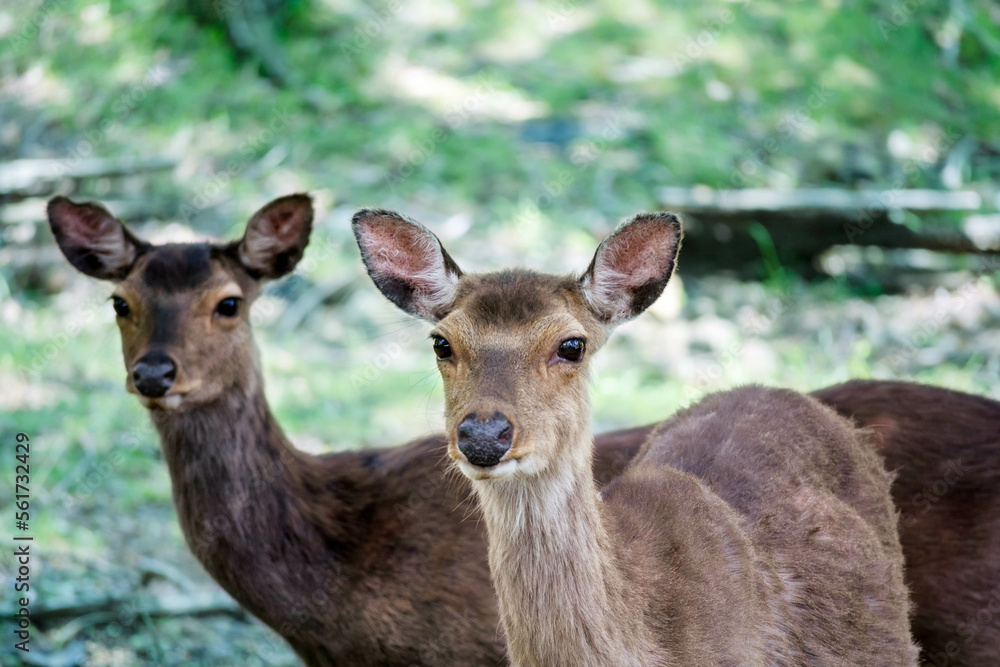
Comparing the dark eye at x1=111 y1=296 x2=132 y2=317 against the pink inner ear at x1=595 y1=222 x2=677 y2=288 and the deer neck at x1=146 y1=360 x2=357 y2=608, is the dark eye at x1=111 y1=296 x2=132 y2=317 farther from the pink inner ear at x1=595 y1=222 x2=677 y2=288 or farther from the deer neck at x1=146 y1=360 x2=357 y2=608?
the pink inner ear at x1=595 y1=222 x2=677 y2=288

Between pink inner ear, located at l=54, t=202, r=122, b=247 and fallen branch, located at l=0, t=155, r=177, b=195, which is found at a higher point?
pink inner ear, located at l=54, t=202, r=122, b=247

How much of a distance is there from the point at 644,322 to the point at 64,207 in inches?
214

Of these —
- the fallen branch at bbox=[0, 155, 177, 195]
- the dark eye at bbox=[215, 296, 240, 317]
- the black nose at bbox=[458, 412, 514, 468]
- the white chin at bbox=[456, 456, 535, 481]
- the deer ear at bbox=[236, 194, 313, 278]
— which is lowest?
the fallen branch at bbox=[0, 155, 177, 195]

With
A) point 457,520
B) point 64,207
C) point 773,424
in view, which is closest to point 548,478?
point 773,424

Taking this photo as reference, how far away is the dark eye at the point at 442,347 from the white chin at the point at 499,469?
1.57 ft

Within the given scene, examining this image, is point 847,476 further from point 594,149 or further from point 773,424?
point 594,149

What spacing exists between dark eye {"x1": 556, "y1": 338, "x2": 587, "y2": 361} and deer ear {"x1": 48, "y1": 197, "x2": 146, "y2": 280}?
290 centimetres

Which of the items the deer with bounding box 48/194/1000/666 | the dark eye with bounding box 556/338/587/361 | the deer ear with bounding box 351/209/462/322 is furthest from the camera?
the deer with bounding box 48/194/1000/666

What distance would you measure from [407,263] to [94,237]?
7.61ft

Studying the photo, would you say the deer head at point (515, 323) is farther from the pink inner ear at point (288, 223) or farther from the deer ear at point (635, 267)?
the pink inner ear at point (288, 223)

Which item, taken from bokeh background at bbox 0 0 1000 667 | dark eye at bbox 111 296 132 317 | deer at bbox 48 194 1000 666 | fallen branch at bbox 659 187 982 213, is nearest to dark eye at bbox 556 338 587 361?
deer at bbox 48 194 1000 666

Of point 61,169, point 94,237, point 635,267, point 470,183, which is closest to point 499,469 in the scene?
point 635,267

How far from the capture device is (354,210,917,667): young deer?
10.9ft

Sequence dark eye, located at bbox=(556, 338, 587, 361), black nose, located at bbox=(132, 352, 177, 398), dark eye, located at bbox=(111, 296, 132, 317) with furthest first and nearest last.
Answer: dark eye, located at bbox=(111, 296, 132, 317)
black nose, located at bbox=(132, 352, 177, 398)
dark eye, located at bbox=(556, 338, 587, 361)
